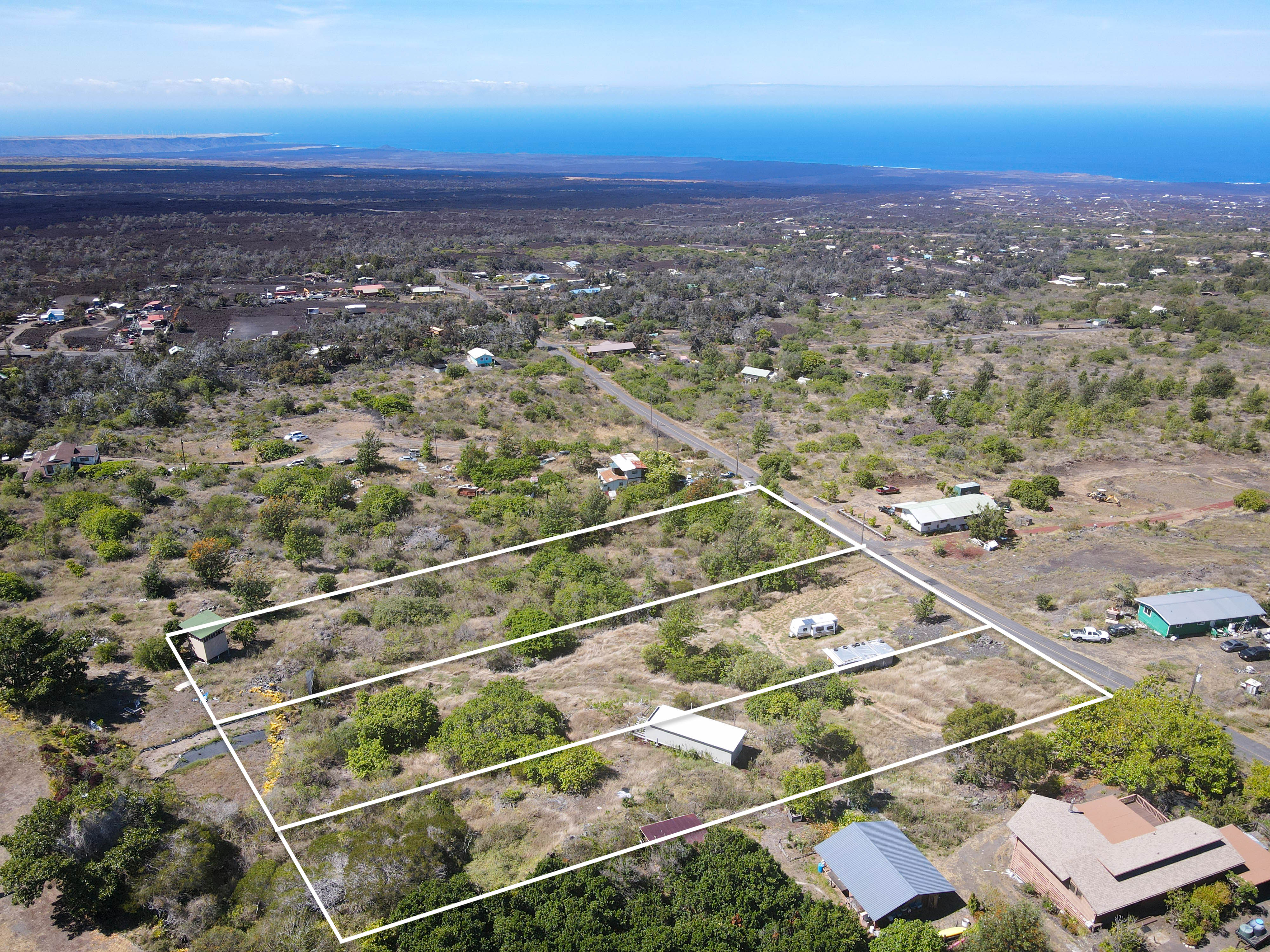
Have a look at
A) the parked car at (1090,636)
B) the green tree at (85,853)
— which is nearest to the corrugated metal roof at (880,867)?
the parked car at (1090,636)

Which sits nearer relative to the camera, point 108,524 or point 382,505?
point 108,524

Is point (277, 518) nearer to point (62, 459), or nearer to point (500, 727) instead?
point (62, 459)

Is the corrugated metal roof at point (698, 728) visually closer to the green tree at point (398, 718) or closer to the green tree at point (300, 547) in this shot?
the green tree at point (398, 718)

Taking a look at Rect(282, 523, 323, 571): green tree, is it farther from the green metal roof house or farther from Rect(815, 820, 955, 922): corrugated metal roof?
the green metal roof house

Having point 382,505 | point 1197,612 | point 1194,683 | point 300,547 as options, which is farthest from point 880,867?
point 382,505

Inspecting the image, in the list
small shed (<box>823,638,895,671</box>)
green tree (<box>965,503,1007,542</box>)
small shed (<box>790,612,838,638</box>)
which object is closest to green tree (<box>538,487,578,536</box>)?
green tree (<box>965,503,1007,542</box>)
